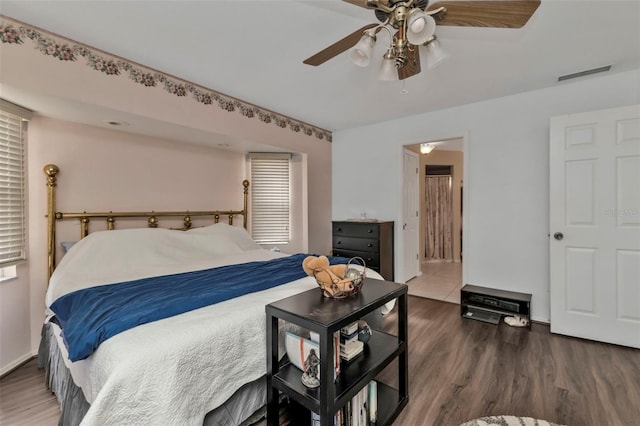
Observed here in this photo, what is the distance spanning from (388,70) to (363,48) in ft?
0.95

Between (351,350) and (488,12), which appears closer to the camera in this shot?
(488,12)

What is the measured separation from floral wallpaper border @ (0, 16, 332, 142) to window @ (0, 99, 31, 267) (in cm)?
47

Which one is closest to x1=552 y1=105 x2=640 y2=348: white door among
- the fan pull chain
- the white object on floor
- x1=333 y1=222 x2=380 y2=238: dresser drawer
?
the white object on floor

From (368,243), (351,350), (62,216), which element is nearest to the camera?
(351,350)

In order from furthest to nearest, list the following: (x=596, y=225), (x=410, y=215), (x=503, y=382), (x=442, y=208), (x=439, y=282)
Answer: (x=442, y=208), (x=439, y=282), (x=410, y=215), (x=596, y=225), (x=503, y=382)

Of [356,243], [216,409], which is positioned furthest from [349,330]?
[356,243]

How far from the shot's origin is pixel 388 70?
1.70 meters

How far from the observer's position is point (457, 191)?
583 centimetres

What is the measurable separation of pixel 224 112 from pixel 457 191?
16.3 ft

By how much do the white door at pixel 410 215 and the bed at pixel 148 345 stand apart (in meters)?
2.42

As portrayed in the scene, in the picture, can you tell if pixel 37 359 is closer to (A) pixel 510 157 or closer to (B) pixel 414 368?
(B) pixel 414 368

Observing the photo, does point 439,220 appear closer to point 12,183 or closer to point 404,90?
point 404,90

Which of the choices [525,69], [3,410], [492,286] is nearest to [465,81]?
[525,69]

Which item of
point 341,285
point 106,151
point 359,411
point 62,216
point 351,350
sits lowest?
point 359,411
